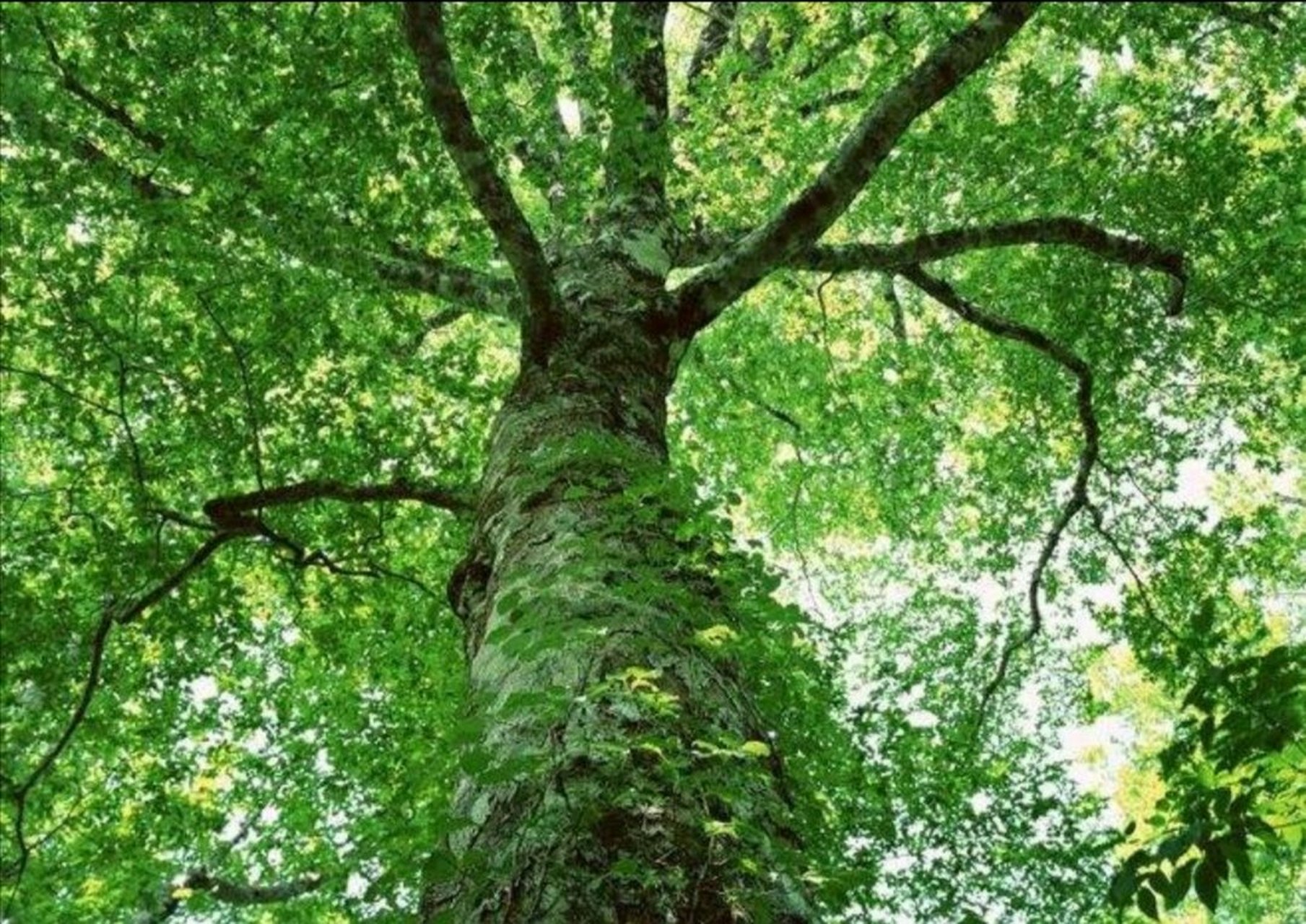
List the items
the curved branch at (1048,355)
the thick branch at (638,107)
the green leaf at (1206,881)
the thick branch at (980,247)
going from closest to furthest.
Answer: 1. the green leaf at (1206,881)
2. the thick branch at (638,107)
3. the thick branch at (980,247)
4. the curved branch at (1048,355)

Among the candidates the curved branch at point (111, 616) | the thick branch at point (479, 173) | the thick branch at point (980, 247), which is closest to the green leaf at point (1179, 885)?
the thick branch at point (479, 173)

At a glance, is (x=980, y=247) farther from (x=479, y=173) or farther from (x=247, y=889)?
(x=247, y=889)

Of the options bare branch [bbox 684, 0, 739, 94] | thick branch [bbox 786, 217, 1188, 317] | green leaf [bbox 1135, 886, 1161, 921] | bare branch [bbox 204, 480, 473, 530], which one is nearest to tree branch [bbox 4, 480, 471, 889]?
bare branch [bbox 204, 480, 473, 530]

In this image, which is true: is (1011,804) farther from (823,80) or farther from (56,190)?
(56,190)

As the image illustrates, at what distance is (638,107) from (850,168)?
5.00 ft

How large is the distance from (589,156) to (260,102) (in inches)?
70.8

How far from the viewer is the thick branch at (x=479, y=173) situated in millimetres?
4094

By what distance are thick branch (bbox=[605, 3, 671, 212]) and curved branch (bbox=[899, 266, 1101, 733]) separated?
2.56 m

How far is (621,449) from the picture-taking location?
15.3 feet

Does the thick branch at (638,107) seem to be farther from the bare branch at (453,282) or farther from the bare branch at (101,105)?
the bare branch at (101,105)

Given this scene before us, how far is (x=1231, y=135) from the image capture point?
11.1m

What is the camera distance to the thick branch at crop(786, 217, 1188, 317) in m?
7.95

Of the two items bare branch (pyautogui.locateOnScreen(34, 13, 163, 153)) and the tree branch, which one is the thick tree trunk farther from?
bare branch (pyautogui.locateOnScreen(34, 13, 163, 153))

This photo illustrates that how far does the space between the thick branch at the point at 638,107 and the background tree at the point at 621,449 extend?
0.05 m
